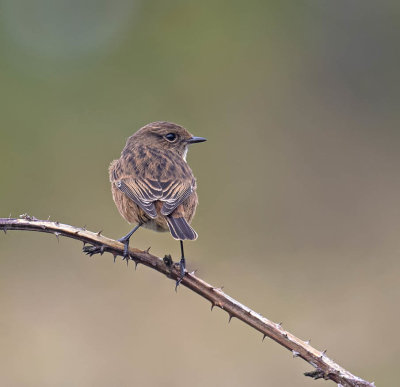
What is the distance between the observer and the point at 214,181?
11.9 m

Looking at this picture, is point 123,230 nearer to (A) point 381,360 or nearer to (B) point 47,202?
(B) point 47,202

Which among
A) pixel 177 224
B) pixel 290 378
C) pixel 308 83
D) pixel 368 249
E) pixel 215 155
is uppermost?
pixel 308 83

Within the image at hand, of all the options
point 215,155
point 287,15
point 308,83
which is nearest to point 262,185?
point 215,155

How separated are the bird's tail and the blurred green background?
4.16 feet

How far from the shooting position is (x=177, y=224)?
4.91m

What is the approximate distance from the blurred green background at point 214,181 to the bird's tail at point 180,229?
127 cm

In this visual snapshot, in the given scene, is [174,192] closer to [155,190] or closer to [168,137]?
[155,190]

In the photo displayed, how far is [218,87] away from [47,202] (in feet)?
15.7

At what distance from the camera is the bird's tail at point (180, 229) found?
183 inches

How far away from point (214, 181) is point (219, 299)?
8502 millimetres

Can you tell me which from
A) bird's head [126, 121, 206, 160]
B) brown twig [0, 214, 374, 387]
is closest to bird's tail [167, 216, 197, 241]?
brown twig [0, 214, 374, 387]

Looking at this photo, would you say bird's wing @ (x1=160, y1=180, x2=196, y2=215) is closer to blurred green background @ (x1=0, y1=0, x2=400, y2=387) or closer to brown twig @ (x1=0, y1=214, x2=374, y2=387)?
brown twig @ (x1=0, y1=214, x2=374, y2=387)

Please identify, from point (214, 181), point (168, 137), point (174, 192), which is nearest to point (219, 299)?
point (174, 192)

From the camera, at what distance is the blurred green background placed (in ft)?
27.1
